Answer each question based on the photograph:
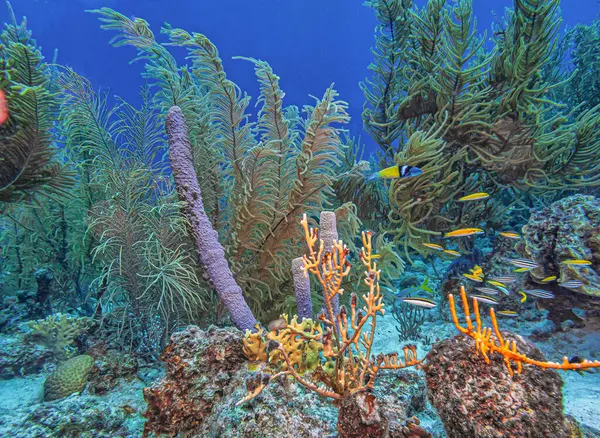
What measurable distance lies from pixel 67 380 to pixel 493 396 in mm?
3743

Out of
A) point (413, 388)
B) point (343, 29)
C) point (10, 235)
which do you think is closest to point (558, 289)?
point (413, 388)

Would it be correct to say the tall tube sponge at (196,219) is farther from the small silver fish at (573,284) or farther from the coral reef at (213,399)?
the small silver fish at (573,284)

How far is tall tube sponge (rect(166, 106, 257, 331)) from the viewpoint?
2.87 meters

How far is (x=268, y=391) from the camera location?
6.63 feet

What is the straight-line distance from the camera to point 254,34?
64375 millimetres

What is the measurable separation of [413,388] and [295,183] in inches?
87.3

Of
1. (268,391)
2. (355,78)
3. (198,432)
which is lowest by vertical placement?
(198,432)

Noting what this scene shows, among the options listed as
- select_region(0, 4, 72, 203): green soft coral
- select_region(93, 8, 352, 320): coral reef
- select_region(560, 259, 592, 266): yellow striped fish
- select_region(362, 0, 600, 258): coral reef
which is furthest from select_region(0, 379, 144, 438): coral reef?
select_region(560, 259, 592, 266): yellow striped fish

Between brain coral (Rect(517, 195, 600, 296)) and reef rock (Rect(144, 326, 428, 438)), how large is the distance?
106 inches

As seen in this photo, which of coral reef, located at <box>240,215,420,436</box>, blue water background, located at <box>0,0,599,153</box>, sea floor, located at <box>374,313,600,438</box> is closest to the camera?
coral reef, located at <box>240,215,420,436</box>

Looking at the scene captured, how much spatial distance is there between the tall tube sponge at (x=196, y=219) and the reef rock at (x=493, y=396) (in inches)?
73.4

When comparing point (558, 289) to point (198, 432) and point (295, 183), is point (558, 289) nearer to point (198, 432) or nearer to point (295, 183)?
point (295, 183)

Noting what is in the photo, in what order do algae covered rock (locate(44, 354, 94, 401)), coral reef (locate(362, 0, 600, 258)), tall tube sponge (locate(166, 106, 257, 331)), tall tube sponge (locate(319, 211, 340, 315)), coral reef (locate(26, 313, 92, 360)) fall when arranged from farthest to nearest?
coral reef (locate(362, 0, 600, 258)), coral reef (locate(26, 313, 92, 360)), algae covered rock (locate(44, 354, 94, 401)), tall tube sponge (locate(166, 106, 257, 331)), tall tube sponge (locate(319, 211, 340, 315))

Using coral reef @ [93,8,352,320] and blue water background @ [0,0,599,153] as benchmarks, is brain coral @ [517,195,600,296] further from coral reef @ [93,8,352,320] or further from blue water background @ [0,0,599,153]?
blue water background @ [0,0,599,153]
